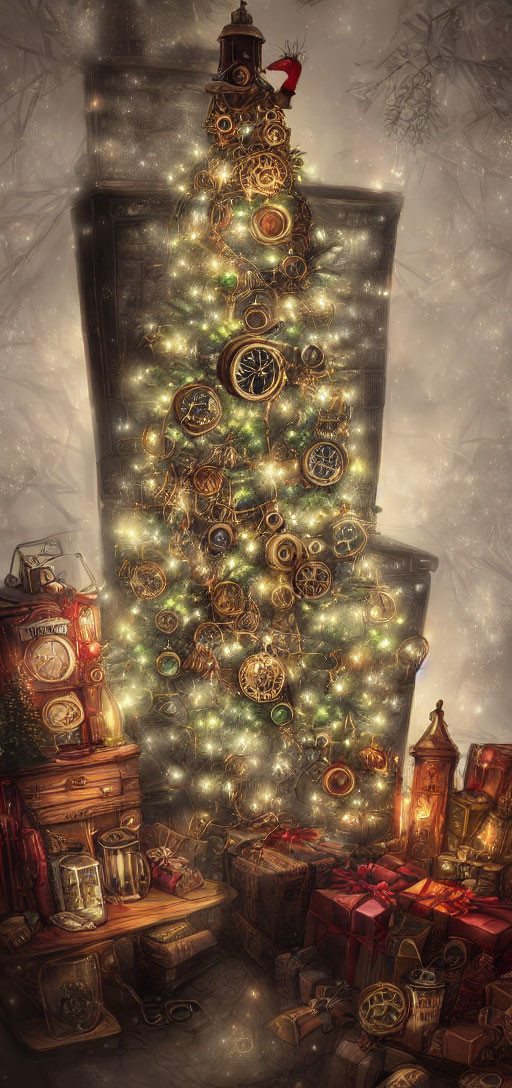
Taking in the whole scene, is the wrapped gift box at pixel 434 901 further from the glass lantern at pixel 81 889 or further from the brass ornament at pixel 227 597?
the brass ornament at pixel 227 597

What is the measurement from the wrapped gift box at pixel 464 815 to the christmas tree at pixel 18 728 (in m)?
3.16

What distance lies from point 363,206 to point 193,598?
11.9ft

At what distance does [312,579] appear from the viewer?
6.43 m

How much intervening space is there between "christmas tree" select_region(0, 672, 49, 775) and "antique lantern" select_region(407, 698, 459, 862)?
2854 mm

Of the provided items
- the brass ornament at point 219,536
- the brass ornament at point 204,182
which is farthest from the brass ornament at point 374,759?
the brass ornament at point 204,182

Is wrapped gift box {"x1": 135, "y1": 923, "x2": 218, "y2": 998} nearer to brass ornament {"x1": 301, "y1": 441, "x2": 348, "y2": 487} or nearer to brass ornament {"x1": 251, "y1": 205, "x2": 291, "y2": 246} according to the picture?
brass ornament {"x1": 301, "y1": 441, "x2": 348, "y2": 487}

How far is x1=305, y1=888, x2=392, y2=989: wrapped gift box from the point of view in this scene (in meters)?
5.41

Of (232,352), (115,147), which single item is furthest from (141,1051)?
(115,147)

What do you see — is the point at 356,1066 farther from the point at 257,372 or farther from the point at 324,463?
the point at 257,372

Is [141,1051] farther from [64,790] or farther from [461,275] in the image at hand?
[461,275]

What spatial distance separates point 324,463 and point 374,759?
2.49 m

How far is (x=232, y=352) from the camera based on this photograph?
19.6 feet

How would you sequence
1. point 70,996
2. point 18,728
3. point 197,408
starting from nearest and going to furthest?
point 70,996 → point 18,728 → point 197,408

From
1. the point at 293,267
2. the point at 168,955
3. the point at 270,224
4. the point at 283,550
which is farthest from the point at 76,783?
the point at 270,224
